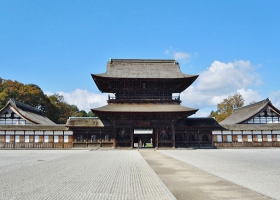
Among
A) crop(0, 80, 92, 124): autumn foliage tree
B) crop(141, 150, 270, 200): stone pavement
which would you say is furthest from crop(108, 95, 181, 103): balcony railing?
crop(0, 80, 92, 124): autumn foliage tree

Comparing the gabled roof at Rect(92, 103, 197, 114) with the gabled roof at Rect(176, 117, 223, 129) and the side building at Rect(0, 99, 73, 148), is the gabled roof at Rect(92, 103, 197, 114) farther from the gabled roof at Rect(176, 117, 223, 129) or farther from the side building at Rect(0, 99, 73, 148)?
the side building at Rect(0, 99, 73, 148)

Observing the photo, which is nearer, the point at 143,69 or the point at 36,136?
the point at 36,136

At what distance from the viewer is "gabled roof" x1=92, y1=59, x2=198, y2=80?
39844 mm

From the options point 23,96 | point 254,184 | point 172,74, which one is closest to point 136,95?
point 172,74

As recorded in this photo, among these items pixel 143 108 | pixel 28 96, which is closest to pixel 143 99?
pixel 143 108

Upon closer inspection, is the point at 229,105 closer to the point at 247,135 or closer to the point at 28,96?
the point at 247,135

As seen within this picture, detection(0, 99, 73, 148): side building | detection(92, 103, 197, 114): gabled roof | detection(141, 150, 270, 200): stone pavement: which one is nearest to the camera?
detection(141, 150, 270, 200): stone pavement

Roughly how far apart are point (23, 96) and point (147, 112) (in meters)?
45.7

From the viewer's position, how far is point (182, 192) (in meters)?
9.41

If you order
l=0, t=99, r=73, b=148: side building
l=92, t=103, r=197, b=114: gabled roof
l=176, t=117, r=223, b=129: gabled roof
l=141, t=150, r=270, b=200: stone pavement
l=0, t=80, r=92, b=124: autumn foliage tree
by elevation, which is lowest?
l=141, t=150, r=270, b=200: stone pavement

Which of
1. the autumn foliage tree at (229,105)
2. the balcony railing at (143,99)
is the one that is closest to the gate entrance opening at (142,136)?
the balcony railing at (143,99)

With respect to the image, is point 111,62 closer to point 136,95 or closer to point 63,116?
point 136,95

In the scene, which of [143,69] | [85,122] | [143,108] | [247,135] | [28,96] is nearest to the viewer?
[143,108]

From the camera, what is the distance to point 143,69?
42656mm
